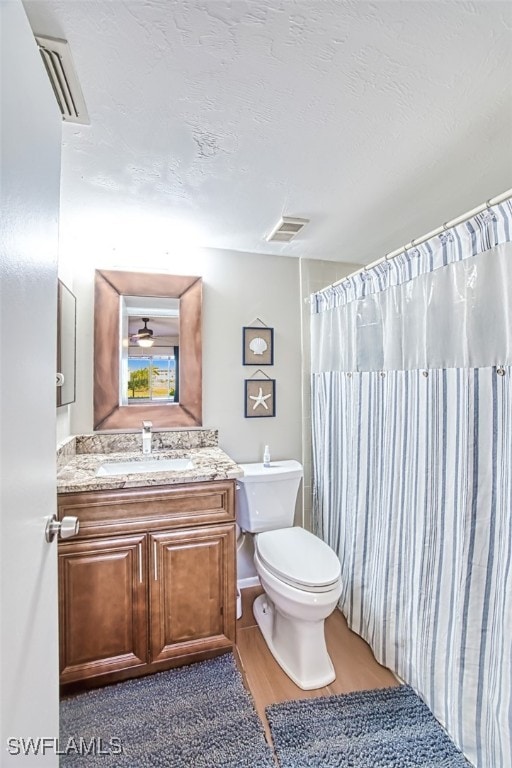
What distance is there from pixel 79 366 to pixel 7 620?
62.0 inches

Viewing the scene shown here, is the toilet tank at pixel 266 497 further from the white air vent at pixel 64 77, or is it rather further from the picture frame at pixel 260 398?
the white air vent at pixel 64 77

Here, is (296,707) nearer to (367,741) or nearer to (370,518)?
(367,741)

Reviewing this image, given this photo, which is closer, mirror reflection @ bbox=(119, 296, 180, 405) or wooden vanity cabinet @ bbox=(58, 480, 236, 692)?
wooden vanity cabinet @ bbox=(58, 480, 236, 692)

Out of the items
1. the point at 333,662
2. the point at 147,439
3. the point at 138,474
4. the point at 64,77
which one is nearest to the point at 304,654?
the point at 333,662

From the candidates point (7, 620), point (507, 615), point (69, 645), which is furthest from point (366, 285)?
point (69, 645)

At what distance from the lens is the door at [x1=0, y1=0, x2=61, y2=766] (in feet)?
1.89

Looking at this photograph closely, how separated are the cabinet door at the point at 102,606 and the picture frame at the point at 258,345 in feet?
3.97

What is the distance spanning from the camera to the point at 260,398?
7.52ft

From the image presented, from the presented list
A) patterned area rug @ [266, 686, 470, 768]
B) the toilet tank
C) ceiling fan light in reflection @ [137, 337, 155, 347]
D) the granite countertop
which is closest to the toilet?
the toilet tank

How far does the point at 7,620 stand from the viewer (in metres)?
0.58

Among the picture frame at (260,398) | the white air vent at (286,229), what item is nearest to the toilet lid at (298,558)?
the picture frame at (260,398)

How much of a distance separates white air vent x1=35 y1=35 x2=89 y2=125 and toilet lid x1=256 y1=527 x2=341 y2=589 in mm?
1839

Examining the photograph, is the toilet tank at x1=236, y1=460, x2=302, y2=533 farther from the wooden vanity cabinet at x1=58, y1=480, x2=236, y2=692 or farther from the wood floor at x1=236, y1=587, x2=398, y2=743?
the wood floor at x1=236, y1=587, x2=398, y2=743

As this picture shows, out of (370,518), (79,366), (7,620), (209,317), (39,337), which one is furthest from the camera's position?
(209,317)
